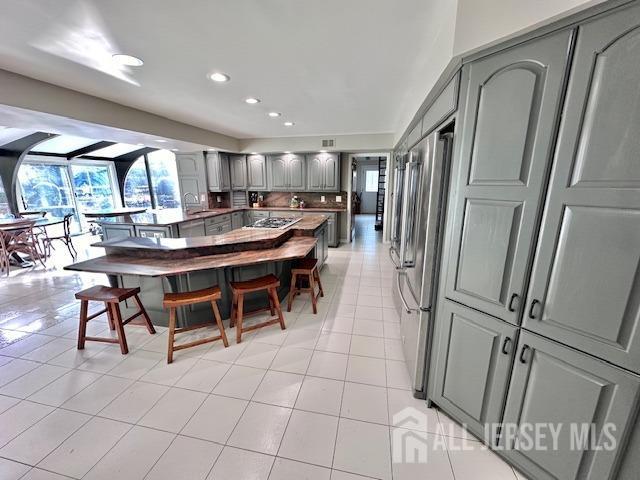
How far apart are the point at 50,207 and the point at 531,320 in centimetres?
989

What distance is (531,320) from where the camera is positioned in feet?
4.00

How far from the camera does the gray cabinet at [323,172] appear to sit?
19.5 ft

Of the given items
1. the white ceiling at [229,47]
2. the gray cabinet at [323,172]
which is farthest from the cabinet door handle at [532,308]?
the gray cabinet at [323,172]

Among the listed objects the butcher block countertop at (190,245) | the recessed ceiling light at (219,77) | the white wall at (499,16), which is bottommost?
the butcher block countertop at (190,245)

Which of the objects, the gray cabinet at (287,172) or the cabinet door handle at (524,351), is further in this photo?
the gray cabinet at (287,172)

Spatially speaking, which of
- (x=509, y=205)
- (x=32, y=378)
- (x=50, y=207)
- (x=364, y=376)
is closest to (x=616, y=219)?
(x=509, y=205)

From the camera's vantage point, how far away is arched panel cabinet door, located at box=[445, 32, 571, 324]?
110cm

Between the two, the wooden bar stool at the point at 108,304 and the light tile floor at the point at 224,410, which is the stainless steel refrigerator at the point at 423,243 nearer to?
the light tile floor at the point at 224,410

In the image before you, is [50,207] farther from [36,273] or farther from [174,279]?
[174,279]

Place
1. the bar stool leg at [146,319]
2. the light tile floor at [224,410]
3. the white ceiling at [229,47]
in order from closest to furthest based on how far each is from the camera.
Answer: the light tile floor at [224,410]
the white ceiling at [229,47]
the bar stool leg at [146,319]

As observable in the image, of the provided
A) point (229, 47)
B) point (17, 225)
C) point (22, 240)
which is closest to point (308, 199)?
point (229, 47)

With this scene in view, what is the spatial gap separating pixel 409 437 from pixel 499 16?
2.33 metres

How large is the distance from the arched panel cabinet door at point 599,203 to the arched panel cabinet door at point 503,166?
0.07 m

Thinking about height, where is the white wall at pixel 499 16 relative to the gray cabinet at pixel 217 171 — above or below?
above
